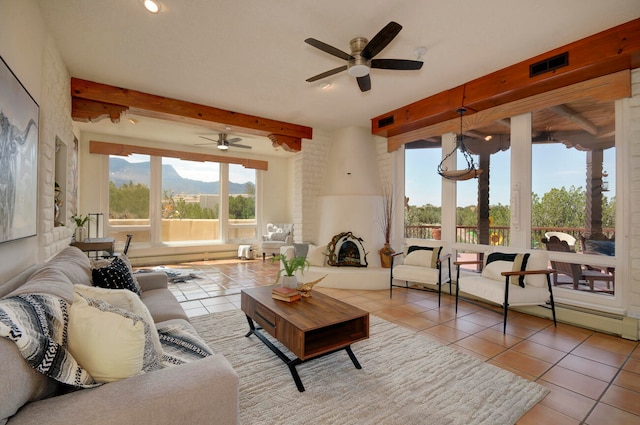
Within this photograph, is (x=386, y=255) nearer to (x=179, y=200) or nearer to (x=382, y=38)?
(x=382, y=38)

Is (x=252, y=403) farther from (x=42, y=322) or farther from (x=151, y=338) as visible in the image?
(x=42, y=322)

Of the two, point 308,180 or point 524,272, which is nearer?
point 524,272

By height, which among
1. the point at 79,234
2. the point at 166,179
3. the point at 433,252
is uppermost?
the point at 166,179

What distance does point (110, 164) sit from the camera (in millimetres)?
6148

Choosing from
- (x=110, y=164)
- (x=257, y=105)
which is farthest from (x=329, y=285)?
(x=110, y=164)

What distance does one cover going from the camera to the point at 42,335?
95 cm

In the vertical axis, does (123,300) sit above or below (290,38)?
below

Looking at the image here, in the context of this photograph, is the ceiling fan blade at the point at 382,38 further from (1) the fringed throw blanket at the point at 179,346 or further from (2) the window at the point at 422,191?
(2) the window at the point at 422,191

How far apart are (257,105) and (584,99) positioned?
405 cm

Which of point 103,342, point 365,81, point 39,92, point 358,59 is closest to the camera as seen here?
point 103,342

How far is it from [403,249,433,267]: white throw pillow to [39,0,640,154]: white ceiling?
2201 mm

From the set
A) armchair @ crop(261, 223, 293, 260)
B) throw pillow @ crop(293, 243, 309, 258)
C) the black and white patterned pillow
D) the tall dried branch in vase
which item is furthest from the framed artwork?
armchair @ crop(261, 223, 293, 260)

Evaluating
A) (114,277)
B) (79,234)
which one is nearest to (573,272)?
(114,277)

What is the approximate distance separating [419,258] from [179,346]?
10.8ft
